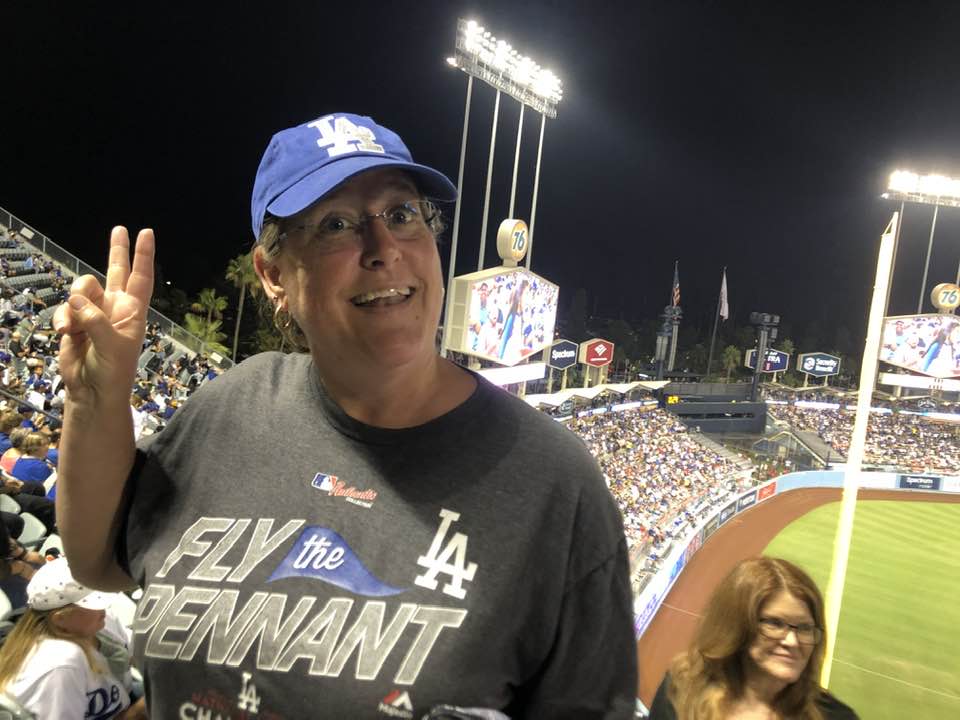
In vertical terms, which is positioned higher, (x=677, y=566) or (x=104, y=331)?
(x=104, y=331)

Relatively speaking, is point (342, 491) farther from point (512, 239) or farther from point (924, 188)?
point (924, 188)

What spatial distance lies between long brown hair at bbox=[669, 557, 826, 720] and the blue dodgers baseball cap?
1847 millimetres

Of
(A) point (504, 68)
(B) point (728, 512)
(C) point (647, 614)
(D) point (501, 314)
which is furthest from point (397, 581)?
(B) point (728, 512)

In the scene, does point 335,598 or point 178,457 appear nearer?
point 335,598

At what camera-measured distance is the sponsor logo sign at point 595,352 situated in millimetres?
22516

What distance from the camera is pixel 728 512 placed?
1945 cm

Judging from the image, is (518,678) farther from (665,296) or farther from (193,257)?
(665,296)

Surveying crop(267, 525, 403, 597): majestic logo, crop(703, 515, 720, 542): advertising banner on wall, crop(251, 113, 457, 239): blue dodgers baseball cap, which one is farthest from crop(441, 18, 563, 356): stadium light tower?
crop(267, 525, 403, 597): majestic logo

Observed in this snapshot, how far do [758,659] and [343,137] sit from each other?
2142 millimetres

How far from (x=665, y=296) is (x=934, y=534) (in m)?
62.7

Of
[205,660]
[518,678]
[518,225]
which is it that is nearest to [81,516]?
[205,660]

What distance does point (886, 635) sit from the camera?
12508 millimetres

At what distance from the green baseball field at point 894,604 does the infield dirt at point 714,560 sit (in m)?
0.57

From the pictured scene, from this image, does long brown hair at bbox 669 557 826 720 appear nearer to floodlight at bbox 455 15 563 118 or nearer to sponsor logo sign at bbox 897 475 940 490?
floodlight at bbox 455 15 563 118
